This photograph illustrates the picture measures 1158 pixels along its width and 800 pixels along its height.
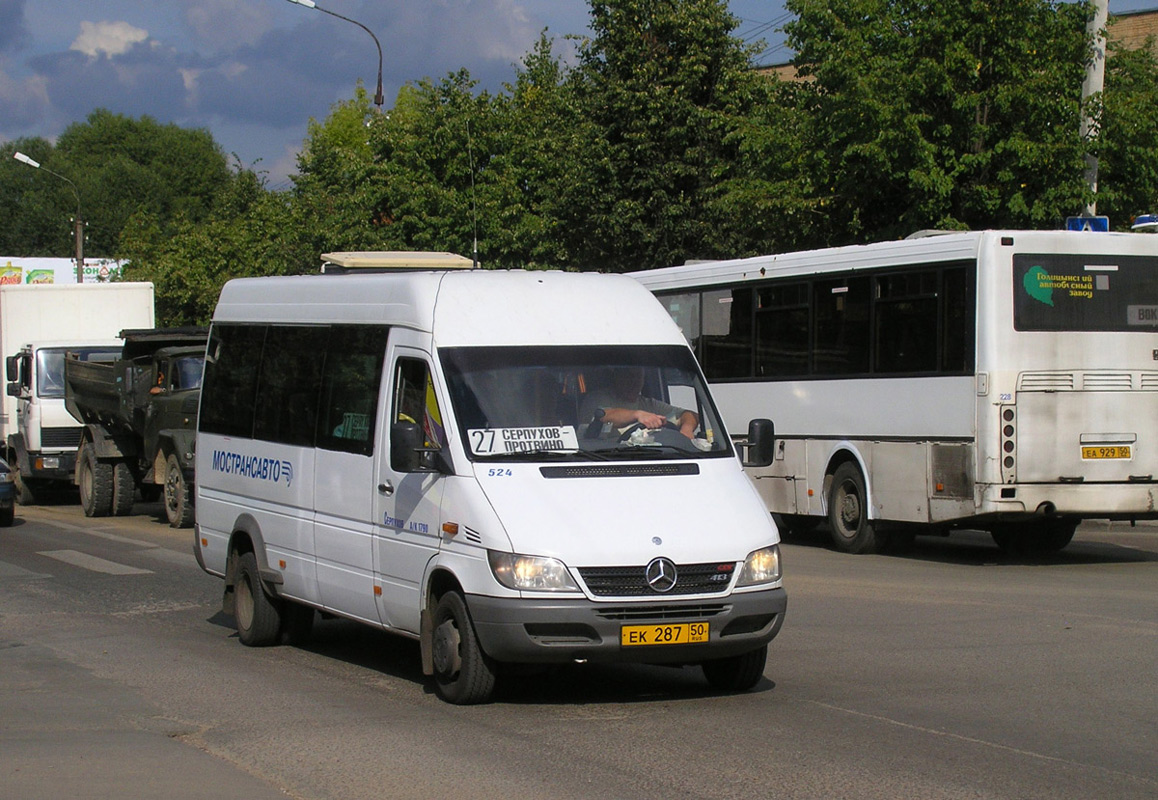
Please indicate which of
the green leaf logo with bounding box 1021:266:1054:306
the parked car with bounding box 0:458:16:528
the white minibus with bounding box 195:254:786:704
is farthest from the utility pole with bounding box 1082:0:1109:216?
the parked car with bounding box 0:458:16:528

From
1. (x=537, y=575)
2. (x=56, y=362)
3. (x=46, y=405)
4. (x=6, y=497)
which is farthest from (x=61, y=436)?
(x=537, y=575)

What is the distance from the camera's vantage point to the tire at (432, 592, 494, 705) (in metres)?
8.18

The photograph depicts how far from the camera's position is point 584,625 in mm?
7848

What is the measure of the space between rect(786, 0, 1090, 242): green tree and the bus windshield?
5.42 meters

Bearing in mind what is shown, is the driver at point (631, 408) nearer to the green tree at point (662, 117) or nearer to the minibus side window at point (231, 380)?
the minibus side window at point (231, 380)

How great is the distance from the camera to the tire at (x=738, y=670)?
28.3 feet

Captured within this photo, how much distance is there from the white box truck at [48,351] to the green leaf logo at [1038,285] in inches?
664

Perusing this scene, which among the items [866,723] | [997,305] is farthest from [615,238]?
[866,723]

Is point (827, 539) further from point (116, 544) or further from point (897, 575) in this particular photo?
point (116, 544)

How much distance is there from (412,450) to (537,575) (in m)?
1.09

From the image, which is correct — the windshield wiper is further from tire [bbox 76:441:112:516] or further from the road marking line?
tire [bbox 76:441:112:516]

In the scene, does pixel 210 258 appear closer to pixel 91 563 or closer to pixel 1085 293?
pixel 91 563

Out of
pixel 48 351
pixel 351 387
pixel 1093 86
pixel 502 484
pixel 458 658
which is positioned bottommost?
pixel 458 658

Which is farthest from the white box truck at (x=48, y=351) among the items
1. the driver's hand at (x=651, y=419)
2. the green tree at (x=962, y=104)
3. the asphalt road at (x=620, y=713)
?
the driver's hand at (x=651, y=419)
